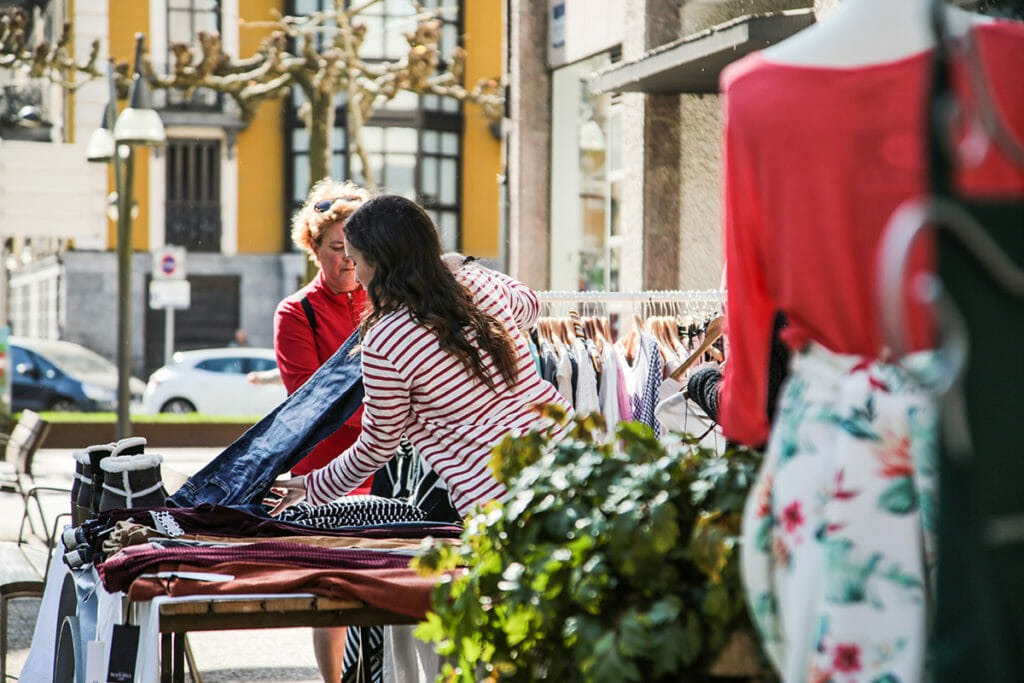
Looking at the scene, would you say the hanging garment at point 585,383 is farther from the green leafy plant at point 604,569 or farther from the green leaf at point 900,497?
the green leaf at point 900,497

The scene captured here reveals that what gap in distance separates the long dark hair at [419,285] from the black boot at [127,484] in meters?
0.73

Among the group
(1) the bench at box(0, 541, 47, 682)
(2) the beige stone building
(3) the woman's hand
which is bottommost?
(1) the bench at box(0, 541, 47, 682)

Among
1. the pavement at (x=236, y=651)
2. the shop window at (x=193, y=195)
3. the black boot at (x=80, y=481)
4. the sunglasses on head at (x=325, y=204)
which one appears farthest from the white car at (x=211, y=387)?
the black boot at (x=80, y=481)

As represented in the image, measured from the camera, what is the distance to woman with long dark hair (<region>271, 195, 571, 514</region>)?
3.48m

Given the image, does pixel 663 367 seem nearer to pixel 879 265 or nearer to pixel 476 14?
pixel 879 265

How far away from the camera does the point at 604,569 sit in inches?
89.5

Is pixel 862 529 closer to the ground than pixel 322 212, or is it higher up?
closer to the ground

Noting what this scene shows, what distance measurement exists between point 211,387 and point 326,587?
19395 mm

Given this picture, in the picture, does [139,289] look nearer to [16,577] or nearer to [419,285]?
[16,577]

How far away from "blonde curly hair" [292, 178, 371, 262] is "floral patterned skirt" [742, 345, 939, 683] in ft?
8.76

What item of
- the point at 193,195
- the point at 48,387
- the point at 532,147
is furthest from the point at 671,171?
the point at 193,195

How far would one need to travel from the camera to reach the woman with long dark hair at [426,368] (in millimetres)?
3479

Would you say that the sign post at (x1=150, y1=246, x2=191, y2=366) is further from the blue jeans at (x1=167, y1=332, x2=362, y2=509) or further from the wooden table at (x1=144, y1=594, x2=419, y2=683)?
the wooden table at (x1=144, y1=594, x2=419, y2=683)

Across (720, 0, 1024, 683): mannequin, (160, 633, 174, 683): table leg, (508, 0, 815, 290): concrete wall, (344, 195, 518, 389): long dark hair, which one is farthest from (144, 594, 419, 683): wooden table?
(508, 0, 815, 290): concrete wall
